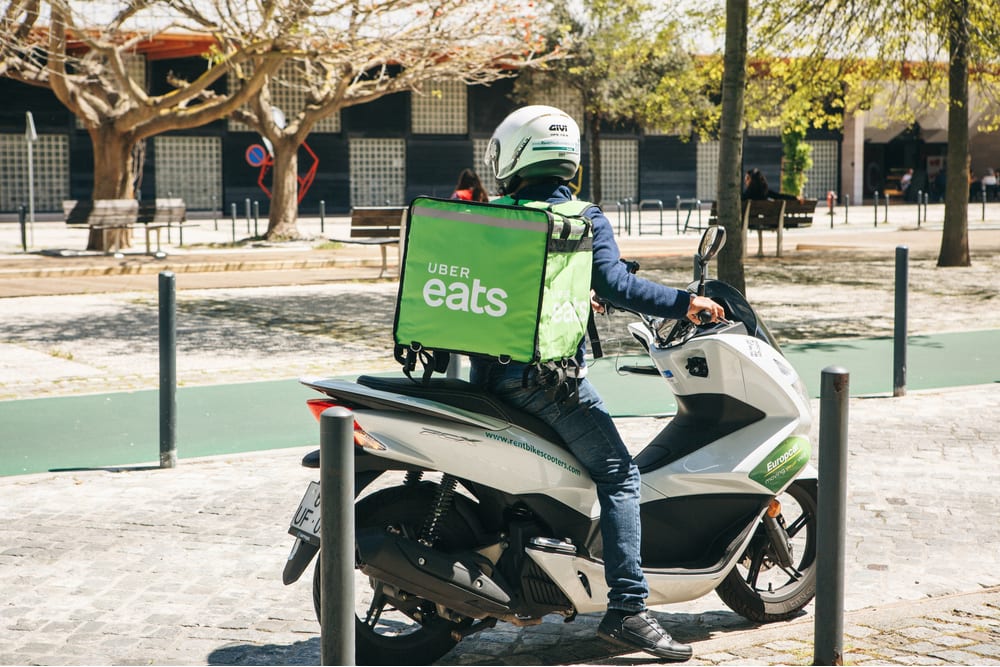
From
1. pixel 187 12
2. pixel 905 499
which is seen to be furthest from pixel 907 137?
pixel 905 499

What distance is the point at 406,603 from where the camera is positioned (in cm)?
382

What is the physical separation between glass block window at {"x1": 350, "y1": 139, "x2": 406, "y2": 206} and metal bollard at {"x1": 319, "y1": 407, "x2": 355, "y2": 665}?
129 feet

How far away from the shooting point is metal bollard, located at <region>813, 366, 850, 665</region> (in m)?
3.40

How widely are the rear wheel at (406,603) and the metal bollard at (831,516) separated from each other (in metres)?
1.01

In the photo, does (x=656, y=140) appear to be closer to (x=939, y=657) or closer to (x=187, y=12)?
(x=187, y=12)

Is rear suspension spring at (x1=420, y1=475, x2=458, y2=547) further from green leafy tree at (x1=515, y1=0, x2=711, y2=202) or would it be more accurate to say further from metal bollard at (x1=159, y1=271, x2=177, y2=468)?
green leafy tree at (x1=515, y1=0, x2=711, y2=202)

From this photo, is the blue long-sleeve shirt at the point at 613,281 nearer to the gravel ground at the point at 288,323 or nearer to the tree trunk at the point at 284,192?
the gravel ground at the point at 288,323

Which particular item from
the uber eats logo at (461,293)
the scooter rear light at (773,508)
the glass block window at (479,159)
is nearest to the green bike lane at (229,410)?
the scooter rear light at (773,508)

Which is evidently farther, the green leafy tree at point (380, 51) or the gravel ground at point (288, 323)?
the green leafy tree at point (380, 51)

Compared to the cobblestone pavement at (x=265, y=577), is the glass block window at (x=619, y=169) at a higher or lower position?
higher

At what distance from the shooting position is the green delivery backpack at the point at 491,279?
11.8 feet

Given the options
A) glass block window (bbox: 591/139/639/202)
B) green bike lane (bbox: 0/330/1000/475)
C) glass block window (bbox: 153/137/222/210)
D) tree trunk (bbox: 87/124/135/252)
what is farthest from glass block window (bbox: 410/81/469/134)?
green bike lane (bbox: 0/330/1000/475)

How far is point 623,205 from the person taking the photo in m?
45.9

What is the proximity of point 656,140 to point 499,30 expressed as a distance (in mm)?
25960
